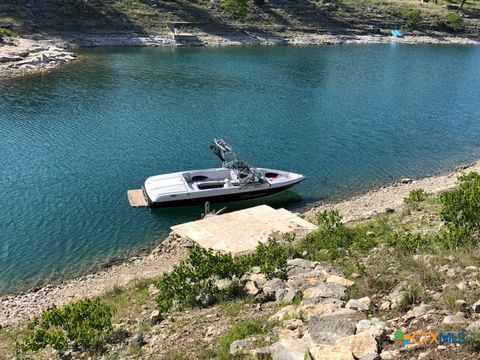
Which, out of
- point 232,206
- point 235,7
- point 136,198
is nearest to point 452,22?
point 235,7

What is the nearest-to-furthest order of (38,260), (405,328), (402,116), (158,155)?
(405,328), (38,260), (158,155), (402,116)

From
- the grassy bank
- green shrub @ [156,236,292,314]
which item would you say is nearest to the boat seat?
green shrub @ [156,236,292,314]

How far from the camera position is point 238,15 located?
117625 millimetres

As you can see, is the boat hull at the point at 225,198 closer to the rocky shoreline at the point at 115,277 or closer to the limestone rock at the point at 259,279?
the rocky shoreline at the point at 115,277

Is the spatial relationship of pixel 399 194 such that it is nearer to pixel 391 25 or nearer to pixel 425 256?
pixel 425 256

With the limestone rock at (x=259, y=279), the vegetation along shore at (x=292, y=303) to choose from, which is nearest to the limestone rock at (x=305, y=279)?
the vegetation along shore at (x=292, y=303)

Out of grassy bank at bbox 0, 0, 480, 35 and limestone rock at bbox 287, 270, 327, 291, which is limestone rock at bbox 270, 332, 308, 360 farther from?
grassy bank at bbox 0, 0, 480, 35

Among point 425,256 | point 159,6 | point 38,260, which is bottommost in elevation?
point 38,260

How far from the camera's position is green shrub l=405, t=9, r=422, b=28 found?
128625 mm

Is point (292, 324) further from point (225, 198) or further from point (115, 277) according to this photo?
point (225, 198)

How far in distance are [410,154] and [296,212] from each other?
686 inches

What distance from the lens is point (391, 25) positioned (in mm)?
128625

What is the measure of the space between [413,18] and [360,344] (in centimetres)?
13186

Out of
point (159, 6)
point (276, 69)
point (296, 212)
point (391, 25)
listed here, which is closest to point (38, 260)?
point (296, 212)
